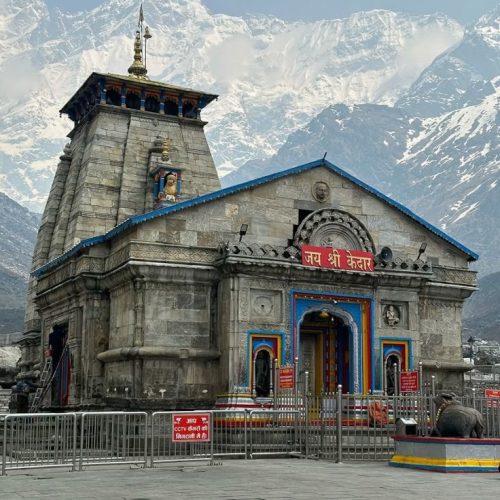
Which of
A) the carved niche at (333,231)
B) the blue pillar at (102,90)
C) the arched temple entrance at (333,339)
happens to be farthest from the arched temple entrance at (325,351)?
the blue pillar at (102,90)

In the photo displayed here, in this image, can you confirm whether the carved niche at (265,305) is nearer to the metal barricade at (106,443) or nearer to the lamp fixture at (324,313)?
the lamp fixture at (324,313)

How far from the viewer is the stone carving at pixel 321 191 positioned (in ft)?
105

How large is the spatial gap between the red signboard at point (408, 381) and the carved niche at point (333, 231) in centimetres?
449

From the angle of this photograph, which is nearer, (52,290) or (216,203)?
(216,203)

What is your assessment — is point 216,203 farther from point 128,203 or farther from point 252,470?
point 252,470

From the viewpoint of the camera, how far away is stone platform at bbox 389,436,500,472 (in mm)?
19891

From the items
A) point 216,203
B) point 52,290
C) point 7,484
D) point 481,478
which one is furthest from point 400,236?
point 7,484

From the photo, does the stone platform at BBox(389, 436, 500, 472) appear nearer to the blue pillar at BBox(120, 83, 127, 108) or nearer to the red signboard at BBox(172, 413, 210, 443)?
the red signboard at BBox(172, 413, 210, 443)

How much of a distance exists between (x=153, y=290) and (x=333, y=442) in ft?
27.3

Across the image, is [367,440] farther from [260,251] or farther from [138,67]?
[138,67]

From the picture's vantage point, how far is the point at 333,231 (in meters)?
31.4

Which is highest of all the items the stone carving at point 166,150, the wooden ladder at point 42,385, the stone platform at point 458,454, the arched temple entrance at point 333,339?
the stone carving at point 166,150

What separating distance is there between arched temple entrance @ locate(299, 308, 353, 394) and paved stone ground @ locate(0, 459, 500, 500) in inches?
393

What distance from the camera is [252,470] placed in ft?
66.6
